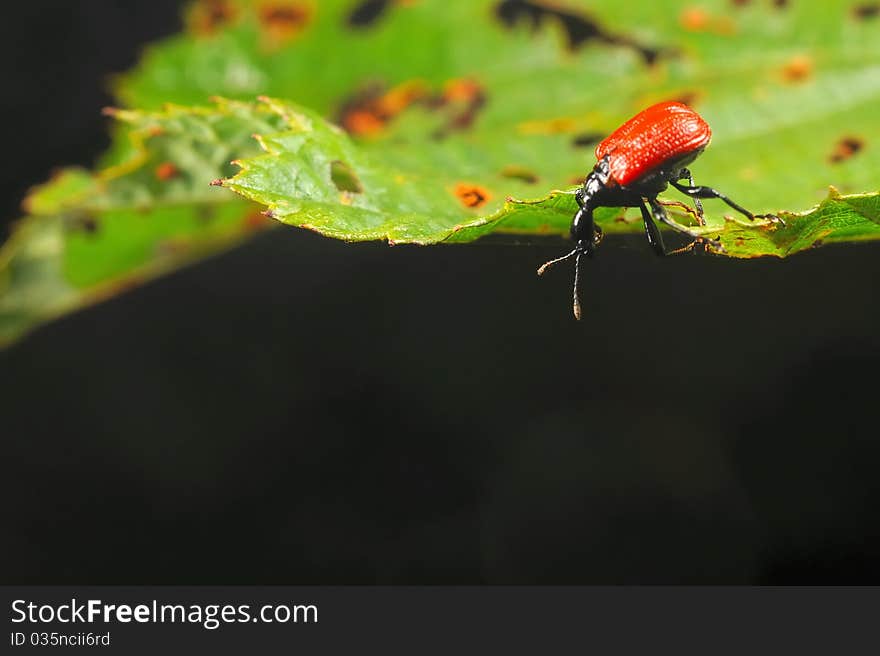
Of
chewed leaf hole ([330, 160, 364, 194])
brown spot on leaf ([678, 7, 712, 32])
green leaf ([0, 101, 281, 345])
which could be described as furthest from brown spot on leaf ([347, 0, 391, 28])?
chewed leaf hole ([330, 160, 364, 194])

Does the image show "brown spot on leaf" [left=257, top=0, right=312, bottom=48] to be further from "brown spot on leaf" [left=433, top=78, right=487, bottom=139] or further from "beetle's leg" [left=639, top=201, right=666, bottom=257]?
"beetle's leg" [left=639, top=201, right=666, bottom=257]

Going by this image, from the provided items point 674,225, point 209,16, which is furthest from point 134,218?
point 674,225

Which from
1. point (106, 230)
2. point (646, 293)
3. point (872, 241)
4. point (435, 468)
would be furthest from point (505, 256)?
point (872, 241)

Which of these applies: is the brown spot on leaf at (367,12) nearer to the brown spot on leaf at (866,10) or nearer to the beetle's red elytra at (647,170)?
the beetle's red elytra at (647,170)

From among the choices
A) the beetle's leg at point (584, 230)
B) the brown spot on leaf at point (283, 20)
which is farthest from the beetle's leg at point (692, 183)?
the brown spot on leaf at point (283, 20)

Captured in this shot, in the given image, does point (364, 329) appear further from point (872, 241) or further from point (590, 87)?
point (872, 241)

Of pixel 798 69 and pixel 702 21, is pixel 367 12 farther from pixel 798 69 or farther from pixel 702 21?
pixel 798 69
